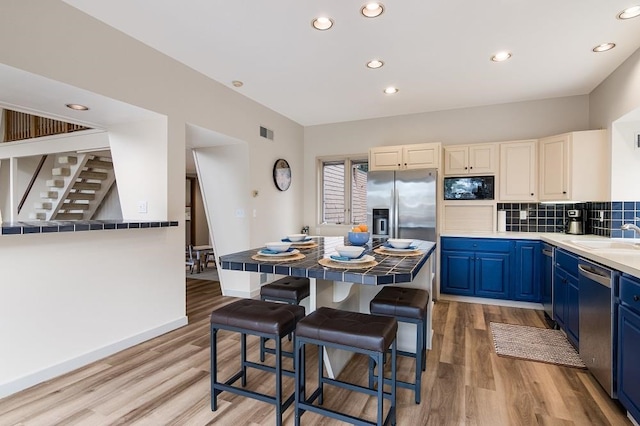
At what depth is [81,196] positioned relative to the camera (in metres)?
5.60

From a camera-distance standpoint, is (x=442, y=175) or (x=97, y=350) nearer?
(x=97, y=350)

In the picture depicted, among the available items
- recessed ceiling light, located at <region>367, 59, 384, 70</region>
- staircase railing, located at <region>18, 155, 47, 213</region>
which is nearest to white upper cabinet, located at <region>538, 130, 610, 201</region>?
recessed ceiling light, located at <region>367, 59, 384, 70</region>

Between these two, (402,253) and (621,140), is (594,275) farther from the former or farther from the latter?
(621,140)

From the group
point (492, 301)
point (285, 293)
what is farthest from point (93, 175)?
point (492, 301)

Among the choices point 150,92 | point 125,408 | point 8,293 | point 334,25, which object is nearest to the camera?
point 125,408

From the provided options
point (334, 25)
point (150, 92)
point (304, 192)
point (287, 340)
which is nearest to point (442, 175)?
point (304, 192)

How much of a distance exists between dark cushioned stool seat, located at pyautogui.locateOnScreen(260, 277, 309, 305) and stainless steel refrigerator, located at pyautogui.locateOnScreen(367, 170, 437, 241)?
2081 mm

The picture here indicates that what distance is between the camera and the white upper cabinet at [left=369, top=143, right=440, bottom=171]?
4.33m

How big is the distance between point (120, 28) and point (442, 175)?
3902mm

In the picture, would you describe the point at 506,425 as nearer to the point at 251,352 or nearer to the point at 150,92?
the point at 251,352

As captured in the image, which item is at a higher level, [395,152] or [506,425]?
[395,152]

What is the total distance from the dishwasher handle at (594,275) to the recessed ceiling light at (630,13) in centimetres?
185

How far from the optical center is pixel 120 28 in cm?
255

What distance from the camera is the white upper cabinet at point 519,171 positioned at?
13.2ft
